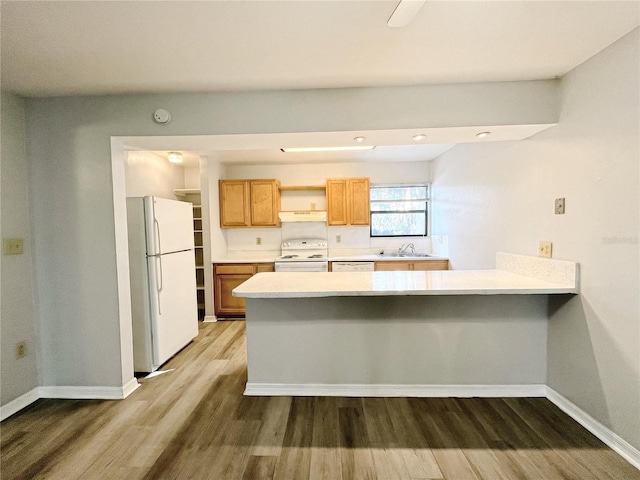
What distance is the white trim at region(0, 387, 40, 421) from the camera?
2006mm

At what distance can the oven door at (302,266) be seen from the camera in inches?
162

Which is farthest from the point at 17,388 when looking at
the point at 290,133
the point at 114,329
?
the point at 290,133

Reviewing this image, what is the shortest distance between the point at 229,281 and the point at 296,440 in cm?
272

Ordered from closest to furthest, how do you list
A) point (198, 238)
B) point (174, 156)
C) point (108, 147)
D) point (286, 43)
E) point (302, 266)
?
point (286, 43) < point (108, 147) < point (174, 156) < point (302, 266) < point (198, 238)

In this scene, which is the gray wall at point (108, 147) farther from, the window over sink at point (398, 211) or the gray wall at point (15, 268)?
the window over sink at point (398, 211)

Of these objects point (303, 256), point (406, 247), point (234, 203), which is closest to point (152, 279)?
point (234, 203)

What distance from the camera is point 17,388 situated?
211 centimetres

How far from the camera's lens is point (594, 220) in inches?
67.6

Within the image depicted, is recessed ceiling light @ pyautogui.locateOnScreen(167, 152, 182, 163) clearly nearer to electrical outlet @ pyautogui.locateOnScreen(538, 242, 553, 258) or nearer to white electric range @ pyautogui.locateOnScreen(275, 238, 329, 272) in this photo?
white electric range @ pyautogui.locateOnScreen(275, 238, 329, 272)

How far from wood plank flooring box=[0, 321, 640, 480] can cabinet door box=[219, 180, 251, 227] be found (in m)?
2.61

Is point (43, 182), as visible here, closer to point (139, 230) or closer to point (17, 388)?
point (139, 230)

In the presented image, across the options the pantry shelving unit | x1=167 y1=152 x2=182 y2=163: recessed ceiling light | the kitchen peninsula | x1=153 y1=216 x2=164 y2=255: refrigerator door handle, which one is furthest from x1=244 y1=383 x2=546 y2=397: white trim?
x1=167 y1=152 x2=182 y2=163: recessed ceiling light

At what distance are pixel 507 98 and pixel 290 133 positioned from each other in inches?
61.4

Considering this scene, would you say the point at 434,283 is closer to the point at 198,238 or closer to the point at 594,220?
the point at 594,220
